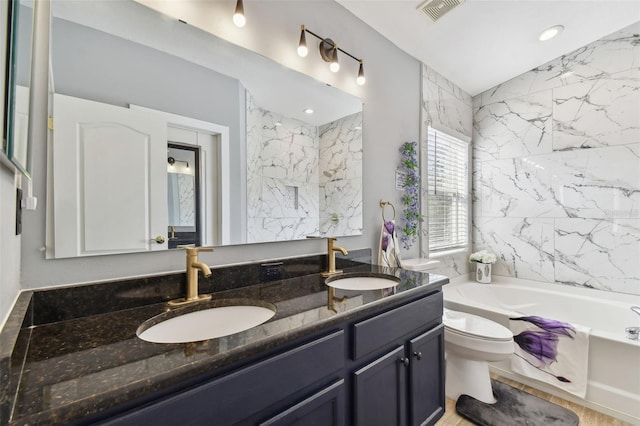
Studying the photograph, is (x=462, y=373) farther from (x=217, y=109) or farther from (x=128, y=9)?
(x=128, y=9)

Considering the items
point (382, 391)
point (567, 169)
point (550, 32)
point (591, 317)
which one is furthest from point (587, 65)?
point (382, 391)

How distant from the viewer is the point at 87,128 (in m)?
0.99

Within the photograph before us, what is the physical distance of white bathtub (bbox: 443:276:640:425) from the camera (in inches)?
71.7

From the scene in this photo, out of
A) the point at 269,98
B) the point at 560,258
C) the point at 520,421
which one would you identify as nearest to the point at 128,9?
the point at 269,98

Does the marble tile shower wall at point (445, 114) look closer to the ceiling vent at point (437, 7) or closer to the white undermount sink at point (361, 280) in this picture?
the ceiling vent at point (437, 7)

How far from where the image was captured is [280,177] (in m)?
1.53

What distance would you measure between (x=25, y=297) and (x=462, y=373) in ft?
7.71

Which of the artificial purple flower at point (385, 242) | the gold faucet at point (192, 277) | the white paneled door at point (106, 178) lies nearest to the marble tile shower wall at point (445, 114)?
the artificial purple flower at point (385, 242)

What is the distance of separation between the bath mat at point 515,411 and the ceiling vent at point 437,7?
2.68 metres

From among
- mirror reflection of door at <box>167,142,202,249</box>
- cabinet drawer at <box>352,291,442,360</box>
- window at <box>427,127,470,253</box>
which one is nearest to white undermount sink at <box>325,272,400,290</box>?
cabinet drawer at <box>352,291,442,360</box>

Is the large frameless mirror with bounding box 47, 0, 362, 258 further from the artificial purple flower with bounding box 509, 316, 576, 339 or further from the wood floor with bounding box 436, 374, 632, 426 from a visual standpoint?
the artificial purple flower with bounding box 509, 316, 576, 339

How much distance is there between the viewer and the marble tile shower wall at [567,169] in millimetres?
2436

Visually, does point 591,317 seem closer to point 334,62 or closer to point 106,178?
point 334,62

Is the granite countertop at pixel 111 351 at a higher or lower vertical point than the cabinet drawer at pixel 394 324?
higher
